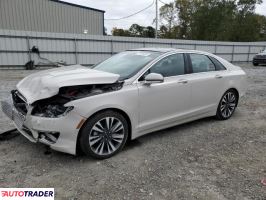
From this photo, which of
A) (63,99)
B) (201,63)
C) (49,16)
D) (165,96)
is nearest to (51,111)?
(63,99)

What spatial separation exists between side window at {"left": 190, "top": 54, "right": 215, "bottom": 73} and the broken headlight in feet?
8.47

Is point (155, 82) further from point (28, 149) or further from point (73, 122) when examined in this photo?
point (28, 149)

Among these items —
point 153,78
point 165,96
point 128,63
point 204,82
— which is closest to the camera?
point 153,78

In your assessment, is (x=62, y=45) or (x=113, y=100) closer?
(x=113, y=100)

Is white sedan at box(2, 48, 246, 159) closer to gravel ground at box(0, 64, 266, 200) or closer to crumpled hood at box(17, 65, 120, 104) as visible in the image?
crumpled hood at box(17, 65, 120, 104)

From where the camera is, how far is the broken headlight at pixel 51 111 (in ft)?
10.2

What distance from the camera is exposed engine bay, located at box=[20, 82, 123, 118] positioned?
10.4 ft

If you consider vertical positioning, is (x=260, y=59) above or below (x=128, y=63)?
below

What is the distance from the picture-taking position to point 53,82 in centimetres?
331

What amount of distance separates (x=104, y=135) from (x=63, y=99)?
740 mm

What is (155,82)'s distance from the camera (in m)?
3.82

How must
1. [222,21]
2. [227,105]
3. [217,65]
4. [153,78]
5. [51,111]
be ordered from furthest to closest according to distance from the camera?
1. [222,21]
2. [227,105]
3. [217,65]
4. [153,78]
5. [51,111]

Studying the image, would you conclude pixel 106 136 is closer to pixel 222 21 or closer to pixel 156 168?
pixel 156 168

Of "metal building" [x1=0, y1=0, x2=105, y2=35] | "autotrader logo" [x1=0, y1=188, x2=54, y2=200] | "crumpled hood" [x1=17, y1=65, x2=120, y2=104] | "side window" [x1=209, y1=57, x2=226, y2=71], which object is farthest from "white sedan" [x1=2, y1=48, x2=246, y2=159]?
"metal building" [x1=0, y1=0, x2=105, y2=35]
